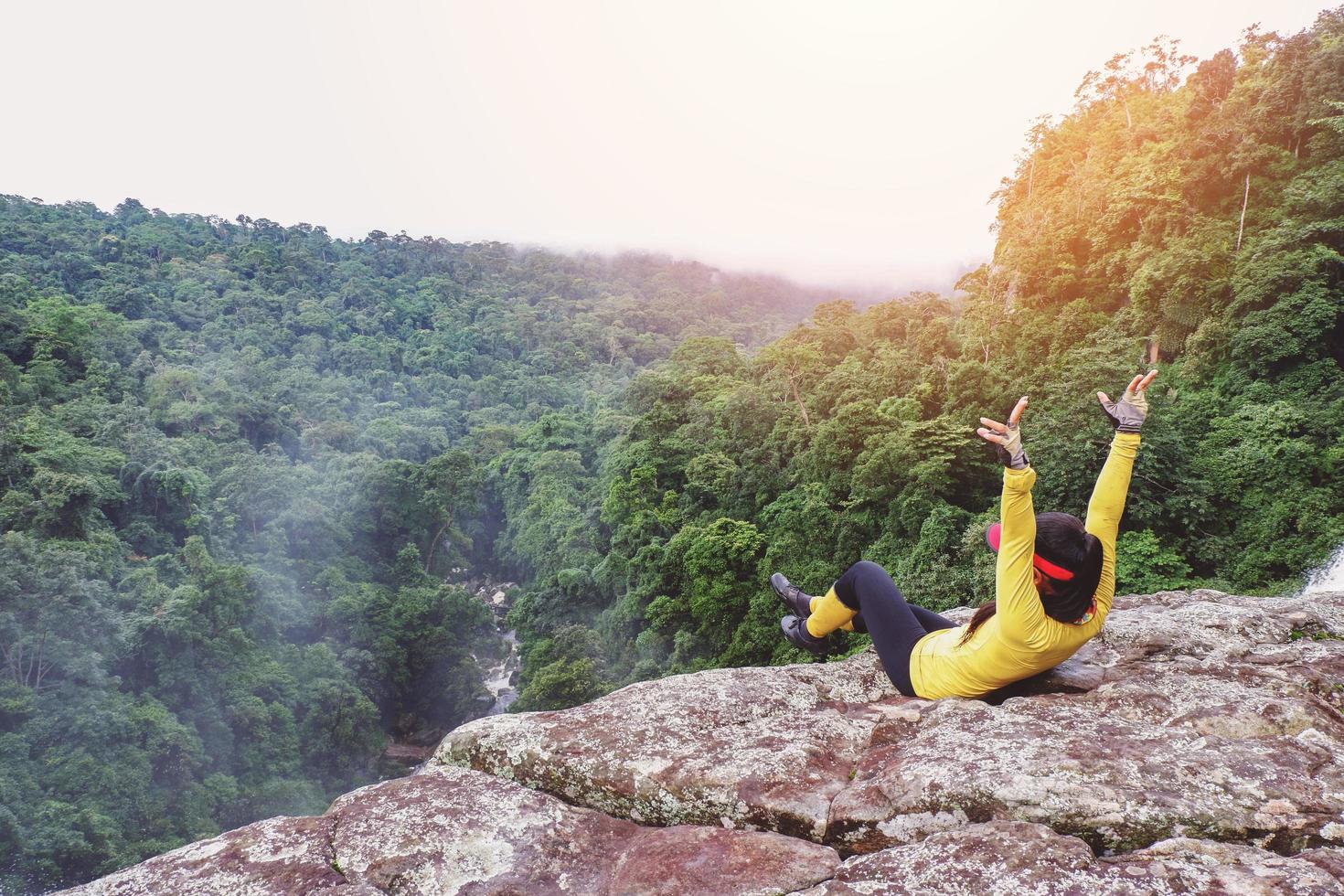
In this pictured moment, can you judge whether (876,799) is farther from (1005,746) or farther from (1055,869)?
(1055,869)

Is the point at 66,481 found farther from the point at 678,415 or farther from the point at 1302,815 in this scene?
the point at 1302,815

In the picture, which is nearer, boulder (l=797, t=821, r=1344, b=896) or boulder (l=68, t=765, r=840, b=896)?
boulder (l=797, t=821, r=1344, b=896)

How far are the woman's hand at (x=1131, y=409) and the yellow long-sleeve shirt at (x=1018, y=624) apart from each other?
5cm

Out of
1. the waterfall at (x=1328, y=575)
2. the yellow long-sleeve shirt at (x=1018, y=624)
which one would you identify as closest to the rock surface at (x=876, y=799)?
the yellow long-sleeve shirt at (x=1018, y=624)

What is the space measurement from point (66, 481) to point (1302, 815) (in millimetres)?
29840

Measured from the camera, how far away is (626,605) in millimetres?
21531

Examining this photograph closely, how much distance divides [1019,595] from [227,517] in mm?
33171

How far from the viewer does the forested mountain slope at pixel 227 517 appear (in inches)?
685

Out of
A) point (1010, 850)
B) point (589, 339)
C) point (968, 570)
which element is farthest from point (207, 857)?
point (589, 339)

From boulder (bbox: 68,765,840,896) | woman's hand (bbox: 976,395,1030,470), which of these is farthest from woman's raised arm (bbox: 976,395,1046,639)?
boulder (bbox: 68,765,840,896)

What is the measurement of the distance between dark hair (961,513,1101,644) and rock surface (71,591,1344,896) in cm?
48

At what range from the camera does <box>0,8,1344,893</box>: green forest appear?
469 inches

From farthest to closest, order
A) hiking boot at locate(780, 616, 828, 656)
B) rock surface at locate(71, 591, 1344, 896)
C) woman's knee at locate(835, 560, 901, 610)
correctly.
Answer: hiking boot at locate(780, 616, 828, 656), woman's knee at locate(835, 560, 901, 610), rock surface at locate(71, 591, 1344, 896)

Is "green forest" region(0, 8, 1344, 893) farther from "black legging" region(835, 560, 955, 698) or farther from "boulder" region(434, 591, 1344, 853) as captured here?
"black legging" region(835, 560, 955, 698)
